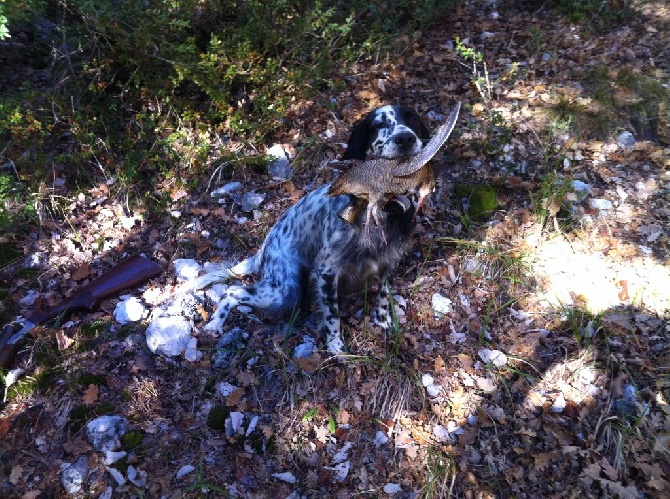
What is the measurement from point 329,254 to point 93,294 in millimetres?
1964

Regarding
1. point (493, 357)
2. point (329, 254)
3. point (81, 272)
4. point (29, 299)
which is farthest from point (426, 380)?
point (29, 299)

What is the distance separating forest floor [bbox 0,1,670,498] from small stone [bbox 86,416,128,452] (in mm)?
61

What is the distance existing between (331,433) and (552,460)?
55.9 inches

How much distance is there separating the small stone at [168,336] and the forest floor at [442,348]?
2.5 inches

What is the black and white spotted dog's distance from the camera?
10.9ft

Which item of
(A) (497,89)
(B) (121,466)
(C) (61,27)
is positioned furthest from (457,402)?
(C) (61,27)

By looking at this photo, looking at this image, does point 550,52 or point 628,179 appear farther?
point 550,52

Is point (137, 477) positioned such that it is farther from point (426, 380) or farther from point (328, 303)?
point (426, 380)

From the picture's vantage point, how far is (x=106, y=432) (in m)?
2.97

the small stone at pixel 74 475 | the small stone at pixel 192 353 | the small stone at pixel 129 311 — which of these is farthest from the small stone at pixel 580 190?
the small stone at pixel 74 475

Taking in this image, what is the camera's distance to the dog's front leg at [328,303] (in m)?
3.57

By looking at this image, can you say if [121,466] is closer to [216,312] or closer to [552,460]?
[216,312]

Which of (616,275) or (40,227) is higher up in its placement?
(40,227)

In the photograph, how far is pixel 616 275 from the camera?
3.66 meters
